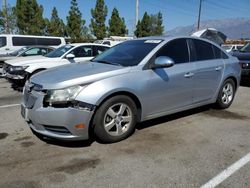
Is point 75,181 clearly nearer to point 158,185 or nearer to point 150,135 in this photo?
point 158,185

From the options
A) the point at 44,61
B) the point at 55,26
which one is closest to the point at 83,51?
the point at 44,61

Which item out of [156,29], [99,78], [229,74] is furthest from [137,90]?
[156,29]

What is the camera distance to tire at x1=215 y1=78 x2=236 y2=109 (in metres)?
6.05

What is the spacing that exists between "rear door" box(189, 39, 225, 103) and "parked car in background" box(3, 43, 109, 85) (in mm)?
4701

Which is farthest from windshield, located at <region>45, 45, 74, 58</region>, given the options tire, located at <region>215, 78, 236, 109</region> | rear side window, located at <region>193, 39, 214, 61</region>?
tire, located at <region>215, 78, 236, 109</region>

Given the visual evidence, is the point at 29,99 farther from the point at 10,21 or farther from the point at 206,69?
the point at 10,21

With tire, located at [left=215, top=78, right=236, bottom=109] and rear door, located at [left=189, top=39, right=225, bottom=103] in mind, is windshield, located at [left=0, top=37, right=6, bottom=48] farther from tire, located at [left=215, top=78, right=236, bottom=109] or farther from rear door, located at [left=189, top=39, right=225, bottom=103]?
tire, located at [left=215, top=78, right=236, bottom=109]

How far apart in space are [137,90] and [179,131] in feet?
3.74

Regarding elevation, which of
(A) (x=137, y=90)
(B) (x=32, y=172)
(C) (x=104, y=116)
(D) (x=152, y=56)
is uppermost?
(D) (x=152, y=56)

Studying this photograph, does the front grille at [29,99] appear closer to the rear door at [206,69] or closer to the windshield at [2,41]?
the rear door at [206,69]

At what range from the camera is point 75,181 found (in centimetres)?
318

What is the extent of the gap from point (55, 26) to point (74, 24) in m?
2.69

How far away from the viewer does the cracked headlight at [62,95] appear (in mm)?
3768

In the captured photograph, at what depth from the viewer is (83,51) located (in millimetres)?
9914
